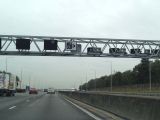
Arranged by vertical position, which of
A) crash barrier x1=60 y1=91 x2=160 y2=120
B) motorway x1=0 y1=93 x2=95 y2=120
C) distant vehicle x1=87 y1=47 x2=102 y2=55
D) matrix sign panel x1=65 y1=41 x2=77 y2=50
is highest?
matrix sign panel x1=65 y1=41 x2=77 y2=50

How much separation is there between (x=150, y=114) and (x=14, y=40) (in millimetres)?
41170

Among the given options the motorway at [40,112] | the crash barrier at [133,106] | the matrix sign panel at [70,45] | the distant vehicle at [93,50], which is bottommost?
the motorway at [40,112]

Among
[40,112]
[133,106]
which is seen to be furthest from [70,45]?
[133,106]

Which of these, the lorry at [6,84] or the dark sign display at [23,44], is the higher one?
the dark sign display at [23,44]

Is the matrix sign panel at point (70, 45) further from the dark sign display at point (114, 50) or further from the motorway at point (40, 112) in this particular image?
the motorway at point (40, 112)

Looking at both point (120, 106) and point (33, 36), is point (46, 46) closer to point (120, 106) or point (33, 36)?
point (33, 36)

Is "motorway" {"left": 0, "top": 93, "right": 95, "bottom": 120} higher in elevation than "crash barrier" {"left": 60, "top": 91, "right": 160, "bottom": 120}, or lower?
lower

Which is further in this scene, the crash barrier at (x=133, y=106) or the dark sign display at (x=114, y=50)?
the dark sign display at (x=114, y=50)

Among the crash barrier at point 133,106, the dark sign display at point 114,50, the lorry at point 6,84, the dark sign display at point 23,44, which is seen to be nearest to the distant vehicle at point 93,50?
the dark sign display at point 114,50

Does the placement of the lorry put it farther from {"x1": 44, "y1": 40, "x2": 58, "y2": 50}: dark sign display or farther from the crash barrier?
the crash barrier

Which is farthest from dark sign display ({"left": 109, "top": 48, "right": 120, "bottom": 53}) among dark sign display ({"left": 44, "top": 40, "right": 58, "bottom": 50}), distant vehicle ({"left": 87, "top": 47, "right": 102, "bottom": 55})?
dark sign display ({"left": 44, "top": 40, "right": 58, "bottom": 50})

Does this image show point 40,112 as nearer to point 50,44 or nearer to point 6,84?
point 50,44

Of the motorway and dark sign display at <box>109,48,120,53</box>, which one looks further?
dark sign display at <box>109,48,120,53</box>

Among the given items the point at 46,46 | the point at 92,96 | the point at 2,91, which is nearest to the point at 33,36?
the point at 46,46
